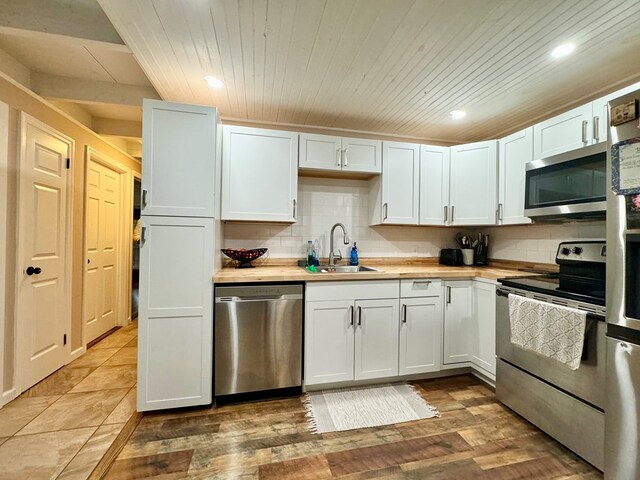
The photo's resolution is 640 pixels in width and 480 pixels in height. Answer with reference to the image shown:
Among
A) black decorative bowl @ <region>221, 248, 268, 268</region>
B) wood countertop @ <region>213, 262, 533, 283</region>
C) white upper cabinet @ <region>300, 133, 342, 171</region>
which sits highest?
white upper cabinet @ <region>300, 133, 342, 171</region>

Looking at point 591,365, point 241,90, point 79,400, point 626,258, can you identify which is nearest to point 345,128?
point 241,90

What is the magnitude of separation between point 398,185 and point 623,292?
176 centimetres

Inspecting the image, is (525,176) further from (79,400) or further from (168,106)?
(79,400)

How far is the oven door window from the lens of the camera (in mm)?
1666

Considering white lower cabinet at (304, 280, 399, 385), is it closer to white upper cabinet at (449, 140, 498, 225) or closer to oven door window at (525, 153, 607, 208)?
white upper cabinet at (449, 140, 498, 225)

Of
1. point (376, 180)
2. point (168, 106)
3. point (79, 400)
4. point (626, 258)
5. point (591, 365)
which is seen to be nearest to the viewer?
point (626, 258)

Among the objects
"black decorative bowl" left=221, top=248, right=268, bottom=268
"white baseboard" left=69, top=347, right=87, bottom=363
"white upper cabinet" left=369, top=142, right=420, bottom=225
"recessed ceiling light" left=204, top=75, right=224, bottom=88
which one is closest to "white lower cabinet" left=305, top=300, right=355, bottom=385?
"black decorative bowl" left=221, top=248, right=268, bottom=268

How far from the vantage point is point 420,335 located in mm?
2357

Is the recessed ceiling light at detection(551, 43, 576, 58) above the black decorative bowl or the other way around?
above

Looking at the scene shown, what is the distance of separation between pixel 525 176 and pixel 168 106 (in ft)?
8.92

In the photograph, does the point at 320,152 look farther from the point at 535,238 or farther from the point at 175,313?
the point at 535,238

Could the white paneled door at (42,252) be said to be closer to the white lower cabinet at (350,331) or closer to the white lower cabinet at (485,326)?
the white lower cabinet at (350,331)

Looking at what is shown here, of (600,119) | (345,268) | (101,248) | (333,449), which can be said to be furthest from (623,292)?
(101,248)

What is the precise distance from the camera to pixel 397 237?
3.08 m
